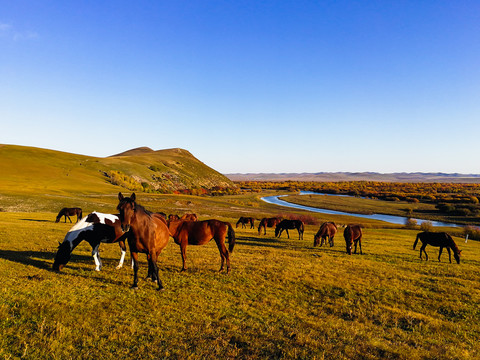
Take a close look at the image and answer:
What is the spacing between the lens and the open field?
5.78 meters

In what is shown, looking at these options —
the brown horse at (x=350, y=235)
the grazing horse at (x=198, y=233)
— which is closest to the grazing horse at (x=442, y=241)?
the brown horse at (x=350, y=235)

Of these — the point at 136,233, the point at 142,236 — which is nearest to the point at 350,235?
the point at 142,236

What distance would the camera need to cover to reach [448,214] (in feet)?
253

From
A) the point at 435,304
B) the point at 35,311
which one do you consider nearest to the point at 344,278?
the point at 435,304

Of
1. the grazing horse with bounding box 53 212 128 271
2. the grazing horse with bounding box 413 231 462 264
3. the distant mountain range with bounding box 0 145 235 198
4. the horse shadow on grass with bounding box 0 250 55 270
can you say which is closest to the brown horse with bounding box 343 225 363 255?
the grazing horse with bounding box 413 231 462 264

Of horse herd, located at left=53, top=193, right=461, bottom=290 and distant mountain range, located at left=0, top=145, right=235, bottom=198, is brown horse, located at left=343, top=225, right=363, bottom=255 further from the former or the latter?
distant mountain range, located at left=0, top=145, right=235, bottom=198

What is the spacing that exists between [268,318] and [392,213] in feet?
284

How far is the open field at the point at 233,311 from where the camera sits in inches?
228

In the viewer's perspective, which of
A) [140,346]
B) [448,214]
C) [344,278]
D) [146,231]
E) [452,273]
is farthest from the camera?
[448,214]

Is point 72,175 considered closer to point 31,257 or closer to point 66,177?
point 66,177

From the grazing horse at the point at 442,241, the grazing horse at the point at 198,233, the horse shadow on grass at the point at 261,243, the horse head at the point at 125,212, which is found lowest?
the horse shadow on grass at the point at 261,243

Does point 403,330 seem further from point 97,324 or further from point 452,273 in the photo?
point 452,273

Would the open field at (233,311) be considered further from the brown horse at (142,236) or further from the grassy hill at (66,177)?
the grassy hill at (66,177)

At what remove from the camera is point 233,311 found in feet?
26.2
